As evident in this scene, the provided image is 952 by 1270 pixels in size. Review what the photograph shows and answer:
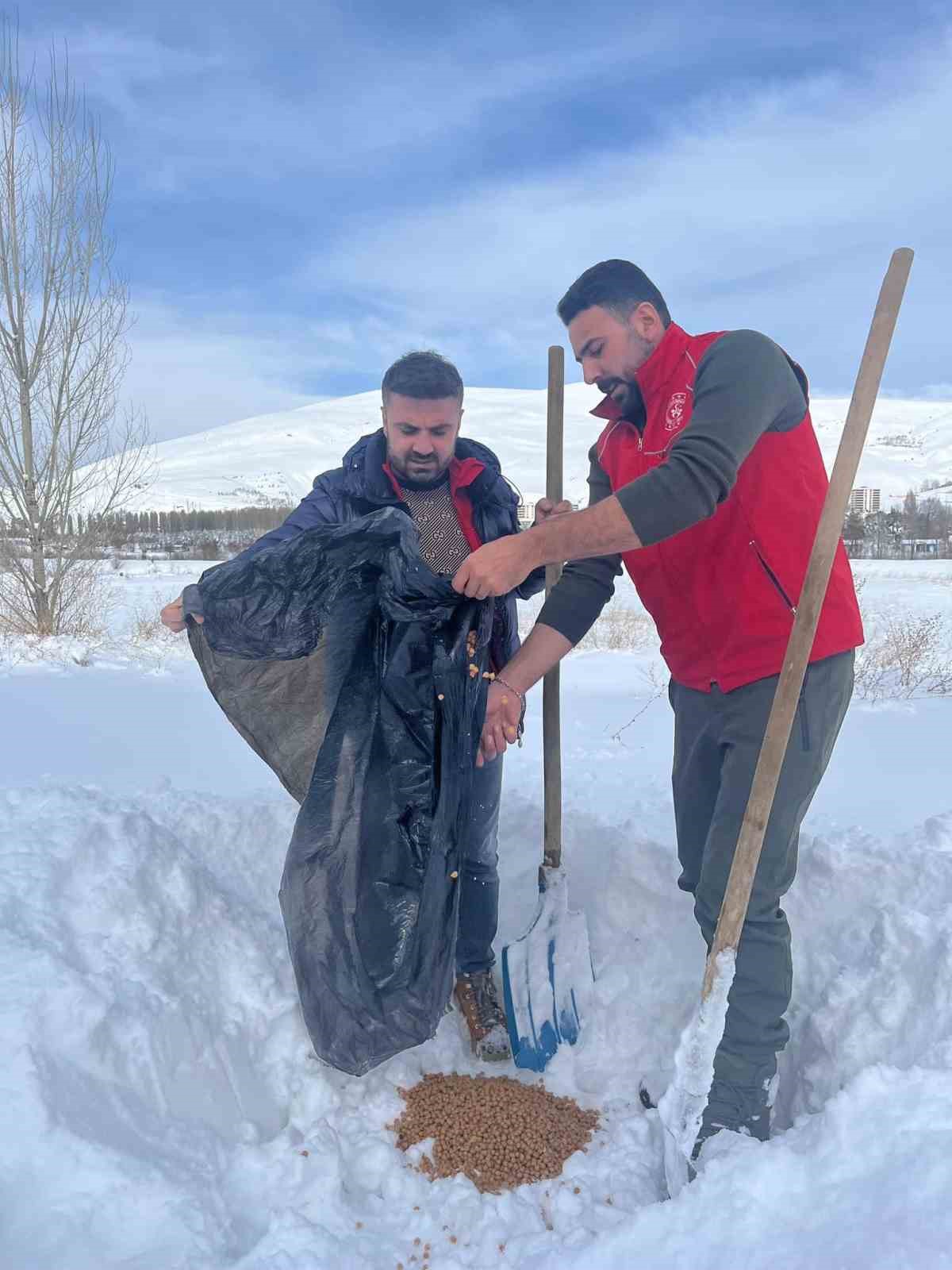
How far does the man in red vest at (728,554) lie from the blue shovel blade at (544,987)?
529 millimetres

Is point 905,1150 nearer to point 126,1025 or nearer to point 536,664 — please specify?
point 536,664

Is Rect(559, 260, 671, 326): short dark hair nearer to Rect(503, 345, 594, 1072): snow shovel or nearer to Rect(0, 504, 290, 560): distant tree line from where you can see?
Rect(503, 345, 594, 1072): snow shovel

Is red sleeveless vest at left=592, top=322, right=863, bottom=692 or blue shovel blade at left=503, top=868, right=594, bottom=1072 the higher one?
red sleeveless vest at left=592, top=322, right=863, bottom=692

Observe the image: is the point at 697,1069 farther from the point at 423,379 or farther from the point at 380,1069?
the point at 423,379

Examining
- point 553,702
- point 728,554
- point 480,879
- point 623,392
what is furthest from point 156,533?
point 728,554

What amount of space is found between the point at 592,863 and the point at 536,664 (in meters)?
0.95

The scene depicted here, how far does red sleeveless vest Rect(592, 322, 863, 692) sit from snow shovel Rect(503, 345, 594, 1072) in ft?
1.94

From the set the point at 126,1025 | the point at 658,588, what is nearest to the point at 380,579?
the point at 658,588

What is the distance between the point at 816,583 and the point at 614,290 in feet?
2.62

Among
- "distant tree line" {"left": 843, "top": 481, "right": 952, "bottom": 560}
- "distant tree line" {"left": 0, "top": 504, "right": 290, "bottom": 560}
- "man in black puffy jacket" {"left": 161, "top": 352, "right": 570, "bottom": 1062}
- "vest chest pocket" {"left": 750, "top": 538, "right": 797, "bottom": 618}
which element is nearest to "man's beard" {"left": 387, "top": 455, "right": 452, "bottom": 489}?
"man in black puffy jacket" {"left": 161, "top": 352, "right": 570, "bottom": 1062}

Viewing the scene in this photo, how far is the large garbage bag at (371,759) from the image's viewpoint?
199 centimetres

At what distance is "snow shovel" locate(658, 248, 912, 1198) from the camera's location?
1.64 meters

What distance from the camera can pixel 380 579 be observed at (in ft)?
6.73

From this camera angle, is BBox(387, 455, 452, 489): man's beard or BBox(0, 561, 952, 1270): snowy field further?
BBox(387, 455, 452, 489): man's beard
